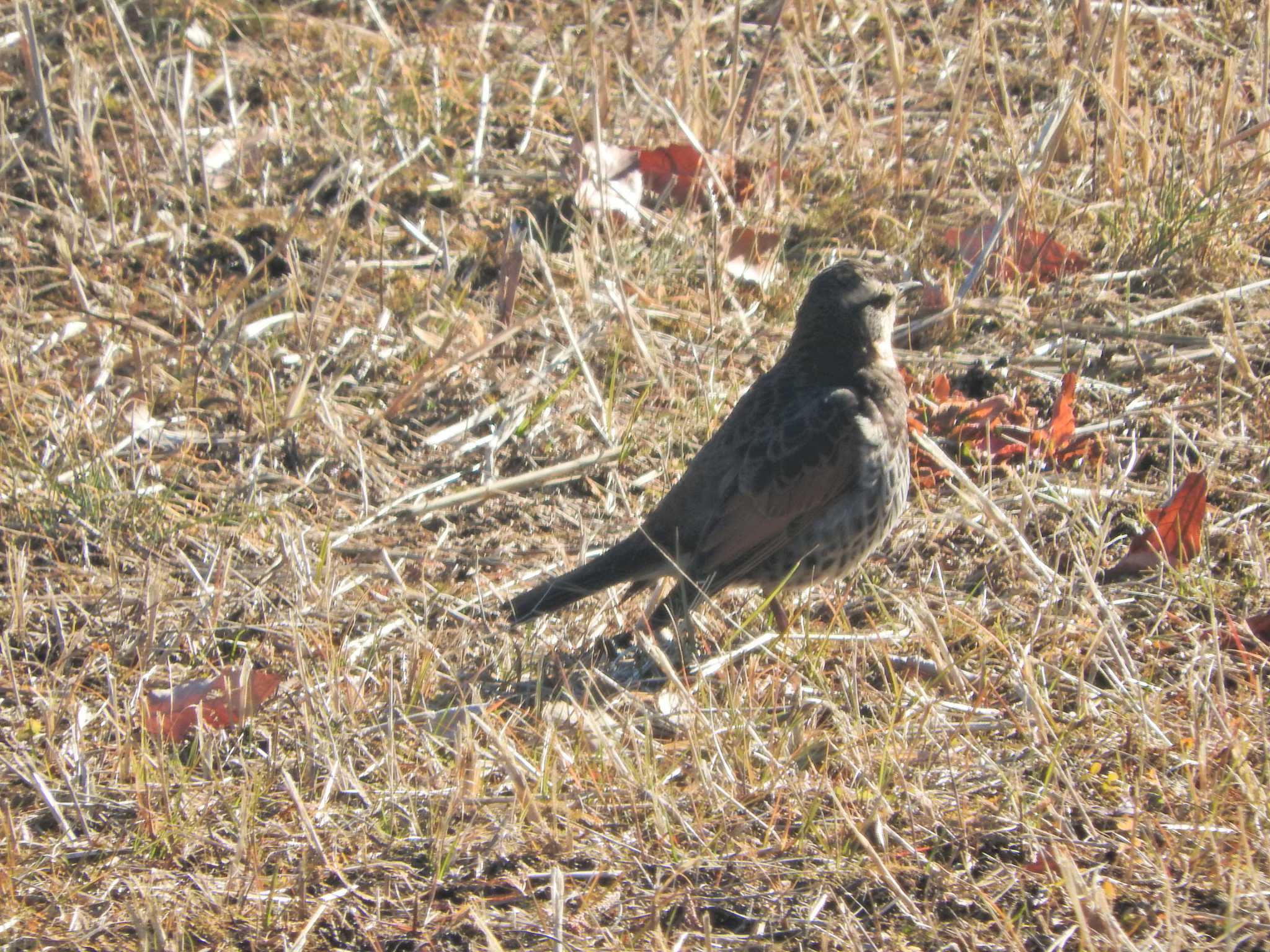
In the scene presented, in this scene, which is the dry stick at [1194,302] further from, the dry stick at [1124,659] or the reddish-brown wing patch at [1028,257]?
the dry stick at [1124,659]

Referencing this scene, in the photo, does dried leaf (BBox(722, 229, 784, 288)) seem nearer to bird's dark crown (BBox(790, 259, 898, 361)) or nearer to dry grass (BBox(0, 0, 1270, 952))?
dry grass (BBox(0, 0, 1270, 952))

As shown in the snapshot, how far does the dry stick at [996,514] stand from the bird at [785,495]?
185mm

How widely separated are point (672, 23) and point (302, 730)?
4126mm

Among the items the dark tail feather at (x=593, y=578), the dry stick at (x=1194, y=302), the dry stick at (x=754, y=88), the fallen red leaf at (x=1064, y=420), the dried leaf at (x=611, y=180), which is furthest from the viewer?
the dried leaf at (x=611, y=180)

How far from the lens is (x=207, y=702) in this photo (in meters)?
3.49

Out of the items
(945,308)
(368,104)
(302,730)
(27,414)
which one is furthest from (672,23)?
(302,730)

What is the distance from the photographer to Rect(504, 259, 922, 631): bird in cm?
398

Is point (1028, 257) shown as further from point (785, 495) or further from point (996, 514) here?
point (996, 514)

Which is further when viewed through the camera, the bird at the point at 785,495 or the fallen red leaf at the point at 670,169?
the fallen red leaf at the point at 670,169

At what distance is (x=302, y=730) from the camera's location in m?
3.43

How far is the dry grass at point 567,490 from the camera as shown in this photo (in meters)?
2.99

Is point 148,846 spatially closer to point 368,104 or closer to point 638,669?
point 638,669

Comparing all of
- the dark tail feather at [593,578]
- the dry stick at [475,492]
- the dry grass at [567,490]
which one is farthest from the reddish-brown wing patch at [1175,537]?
the dry stick at [475,492]

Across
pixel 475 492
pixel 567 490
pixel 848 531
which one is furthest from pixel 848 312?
pixel 475 492
